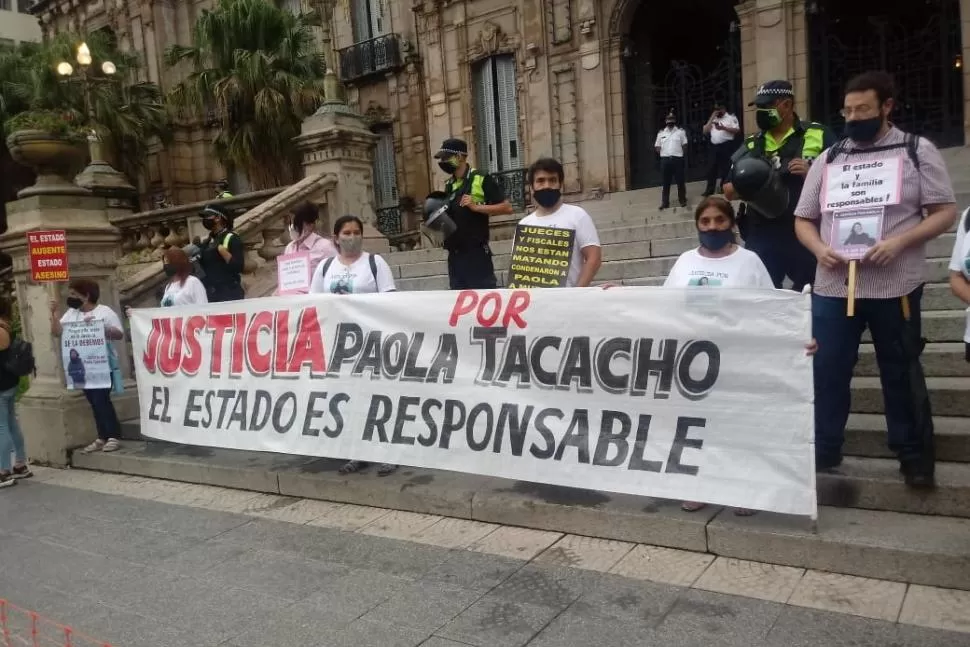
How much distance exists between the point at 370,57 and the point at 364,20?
137cm

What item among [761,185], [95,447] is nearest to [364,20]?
[95,447]

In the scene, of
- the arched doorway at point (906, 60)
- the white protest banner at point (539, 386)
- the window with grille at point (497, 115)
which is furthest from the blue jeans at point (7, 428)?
the window with grille at point (497, 115)

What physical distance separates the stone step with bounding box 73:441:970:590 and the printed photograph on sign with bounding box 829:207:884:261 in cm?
127

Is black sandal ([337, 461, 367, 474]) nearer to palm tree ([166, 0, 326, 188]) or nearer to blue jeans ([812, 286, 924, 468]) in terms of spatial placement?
blue jeans ([812, 286, 924, 468])

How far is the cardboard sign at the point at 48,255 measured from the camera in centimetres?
698

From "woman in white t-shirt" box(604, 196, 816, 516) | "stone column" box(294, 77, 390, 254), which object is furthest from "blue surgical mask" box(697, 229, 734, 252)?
"stone column" box(294, 77, 390, 254)

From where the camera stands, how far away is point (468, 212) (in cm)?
548

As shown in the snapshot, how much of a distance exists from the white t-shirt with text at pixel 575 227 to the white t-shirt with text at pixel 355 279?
4.15ft

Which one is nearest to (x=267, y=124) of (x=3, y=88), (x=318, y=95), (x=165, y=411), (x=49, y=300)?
(x=318, y=95)

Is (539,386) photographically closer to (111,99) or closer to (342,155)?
(342,155)

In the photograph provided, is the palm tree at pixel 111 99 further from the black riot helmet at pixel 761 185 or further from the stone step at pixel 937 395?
the stone step at pixel 937 395

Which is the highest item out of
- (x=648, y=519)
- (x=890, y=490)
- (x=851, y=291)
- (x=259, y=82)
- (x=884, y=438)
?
(x=259, y=82)

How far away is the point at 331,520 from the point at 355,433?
Answer: 0.60 meters

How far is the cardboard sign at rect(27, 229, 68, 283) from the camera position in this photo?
6.98m
